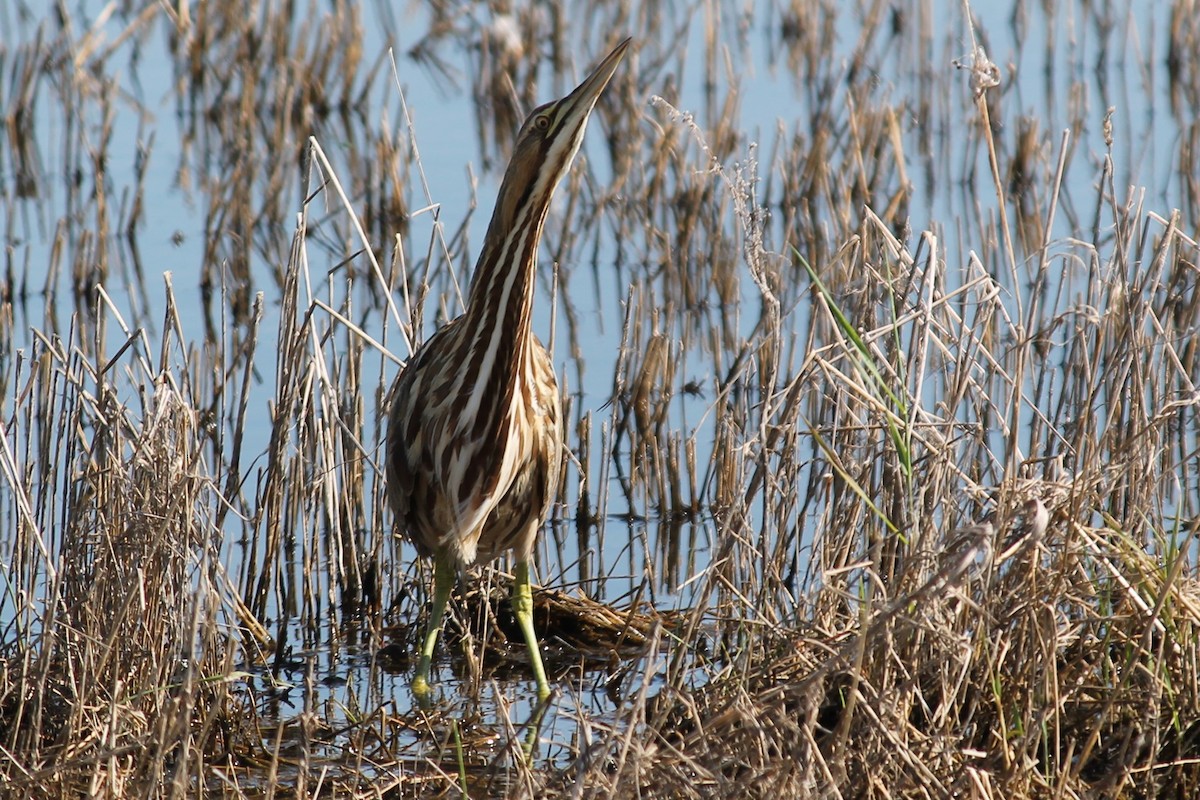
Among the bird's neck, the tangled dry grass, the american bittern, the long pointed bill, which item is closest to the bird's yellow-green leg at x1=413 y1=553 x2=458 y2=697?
the american bittern

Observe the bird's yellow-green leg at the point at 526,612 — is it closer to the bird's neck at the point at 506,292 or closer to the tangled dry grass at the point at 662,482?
the tangled dry grass at the point at 662,482

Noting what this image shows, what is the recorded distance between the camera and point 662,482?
17.3 feet

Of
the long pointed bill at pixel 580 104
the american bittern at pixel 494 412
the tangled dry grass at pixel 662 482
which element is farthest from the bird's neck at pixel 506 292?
the tangled dry grass at pixel 662 482

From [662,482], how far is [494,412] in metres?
1.49

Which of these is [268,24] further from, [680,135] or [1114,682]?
[1114,682]

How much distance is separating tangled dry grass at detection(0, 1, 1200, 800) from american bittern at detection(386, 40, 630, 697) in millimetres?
238

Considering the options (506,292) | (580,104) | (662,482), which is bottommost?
(662,482)

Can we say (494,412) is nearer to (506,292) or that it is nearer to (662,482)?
(506,292)

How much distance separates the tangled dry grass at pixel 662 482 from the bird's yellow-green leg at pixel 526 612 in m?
0.12

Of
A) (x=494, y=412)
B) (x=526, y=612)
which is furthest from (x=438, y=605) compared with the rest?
(x=494, y=412)

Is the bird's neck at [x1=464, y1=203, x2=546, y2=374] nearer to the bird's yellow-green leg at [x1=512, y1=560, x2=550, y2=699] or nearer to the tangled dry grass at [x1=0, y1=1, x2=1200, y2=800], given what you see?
the tangled dry grass at [x1=0, y1=1, x2=1200, y2=800]

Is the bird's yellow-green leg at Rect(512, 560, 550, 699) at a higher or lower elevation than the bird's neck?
lower

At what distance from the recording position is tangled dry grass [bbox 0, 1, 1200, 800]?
3039 mm

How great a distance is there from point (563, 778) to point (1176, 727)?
1.17m
